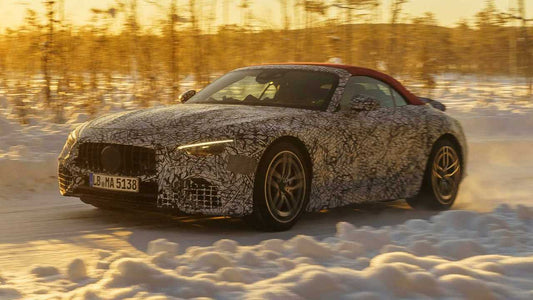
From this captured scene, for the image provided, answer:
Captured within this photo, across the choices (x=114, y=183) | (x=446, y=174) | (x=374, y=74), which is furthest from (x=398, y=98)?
(x=114, y=183)

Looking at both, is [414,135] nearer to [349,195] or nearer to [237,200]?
[349,195]

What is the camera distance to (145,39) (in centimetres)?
1548

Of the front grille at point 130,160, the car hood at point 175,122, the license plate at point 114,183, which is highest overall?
the car hood at point 175,122

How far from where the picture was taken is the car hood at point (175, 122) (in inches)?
299

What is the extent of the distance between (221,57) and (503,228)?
10.6m

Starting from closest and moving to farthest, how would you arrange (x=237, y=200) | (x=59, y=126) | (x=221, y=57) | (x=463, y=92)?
(x=237, y=200), (x=59, y=126), (x=221, y=57), (x=463, y=92)

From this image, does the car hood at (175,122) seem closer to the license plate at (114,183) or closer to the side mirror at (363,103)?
the license plate at (114,183)

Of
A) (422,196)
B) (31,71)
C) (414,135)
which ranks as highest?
(31,71)

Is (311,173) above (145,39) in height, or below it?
below

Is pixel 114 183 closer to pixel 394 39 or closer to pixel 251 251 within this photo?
pixel 251 251

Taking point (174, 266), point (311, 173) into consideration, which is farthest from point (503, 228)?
point (174, 266)

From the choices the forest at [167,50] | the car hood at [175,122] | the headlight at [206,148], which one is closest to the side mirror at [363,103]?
the car hood at [175,122]

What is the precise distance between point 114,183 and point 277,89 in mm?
1836

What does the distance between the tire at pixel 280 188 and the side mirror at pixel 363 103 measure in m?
0.87
